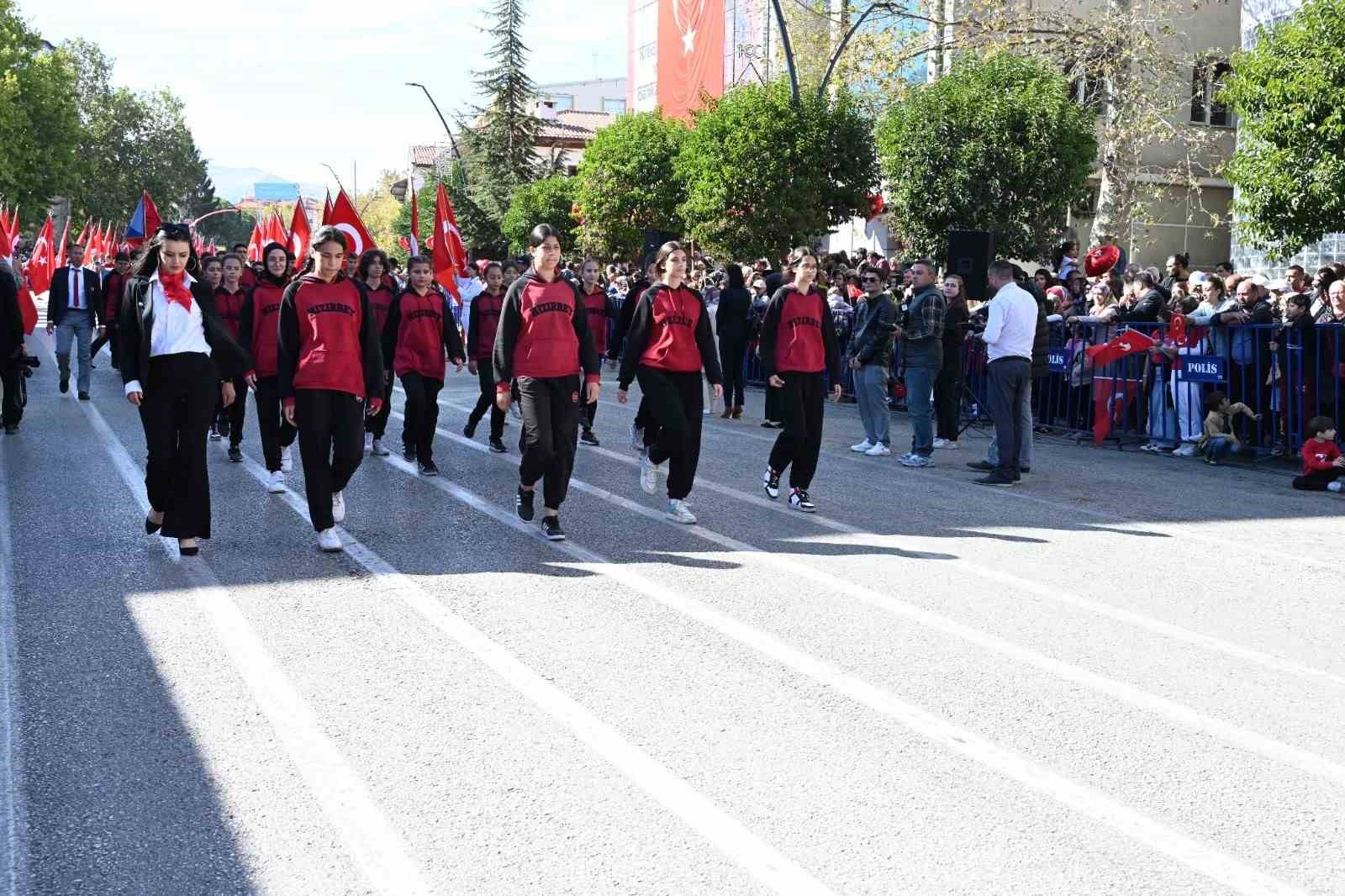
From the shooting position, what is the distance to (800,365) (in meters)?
10.5

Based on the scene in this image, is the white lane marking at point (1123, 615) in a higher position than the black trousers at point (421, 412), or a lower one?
lower

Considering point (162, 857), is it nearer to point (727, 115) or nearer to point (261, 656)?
point (261, 656)

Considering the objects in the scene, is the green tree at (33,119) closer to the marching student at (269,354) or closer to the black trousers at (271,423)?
the marching student at (269,354)

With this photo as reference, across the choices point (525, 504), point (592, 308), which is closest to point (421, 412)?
point (525, 504)

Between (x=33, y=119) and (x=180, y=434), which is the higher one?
(x=33, y=119)

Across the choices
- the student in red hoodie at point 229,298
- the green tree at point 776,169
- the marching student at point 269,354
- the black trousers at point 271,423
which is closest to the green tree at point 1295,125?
the green tree at point 776,169

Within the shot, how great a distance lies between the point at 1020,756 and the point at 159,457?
17.3 ft

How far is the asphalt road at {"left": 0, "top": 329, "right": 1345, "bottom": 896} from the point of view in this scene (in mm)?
4230

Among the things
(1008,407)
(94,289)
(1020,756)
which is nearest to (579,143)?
(94,289)

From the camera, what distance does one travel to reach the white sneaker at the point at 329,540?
28.0 feet

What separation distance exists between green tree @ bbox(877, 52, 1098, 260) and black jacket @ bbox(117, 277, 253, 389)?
59.7 feet

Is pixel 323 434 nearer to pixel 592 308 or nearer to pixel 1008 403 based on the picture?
pixel 1008 403

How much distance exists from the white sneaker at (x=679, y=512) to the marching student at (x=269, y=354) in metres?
2.95

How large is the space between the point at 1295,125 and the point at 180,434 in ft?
47.4
